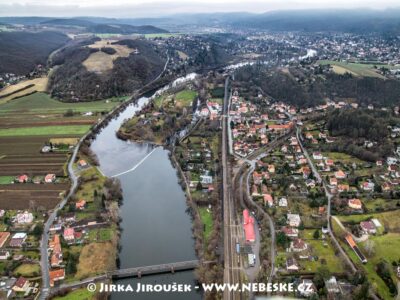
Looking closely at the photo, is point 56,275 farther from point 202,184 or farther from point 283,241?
point 202,184

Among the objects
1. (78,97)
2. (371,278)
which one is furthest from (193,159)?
(78,97)

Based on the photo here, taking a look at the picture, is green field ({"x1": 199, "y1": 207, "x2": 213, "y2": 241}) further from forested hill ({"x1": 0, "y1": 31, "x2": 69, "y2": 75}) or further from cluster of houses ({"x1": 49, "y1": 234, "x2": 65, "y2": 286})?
forested hill ({"x1": 0, "y1": 31, "x2": 69, "y2": 75})

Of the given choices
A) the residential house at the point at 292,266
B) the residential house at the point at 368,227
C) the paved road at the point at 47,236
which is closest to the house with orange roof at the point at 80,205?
the paved road at the point at 47,236

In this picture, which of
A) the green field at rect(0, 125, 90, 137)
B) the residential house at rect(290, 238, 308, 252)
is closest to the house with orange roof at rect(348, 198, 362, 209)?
the residential house at rect(290, 238, 308, 252)

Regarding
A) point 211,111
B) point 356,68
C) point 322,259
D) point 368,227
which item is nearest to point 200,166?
point 322,259

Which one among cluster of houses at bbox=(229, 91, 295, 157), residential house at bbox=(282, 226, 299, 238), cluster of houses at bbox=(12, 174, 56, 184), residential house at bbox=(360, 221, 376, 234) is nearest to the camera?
residential house at bbox=(282, 226, 299, 238)
